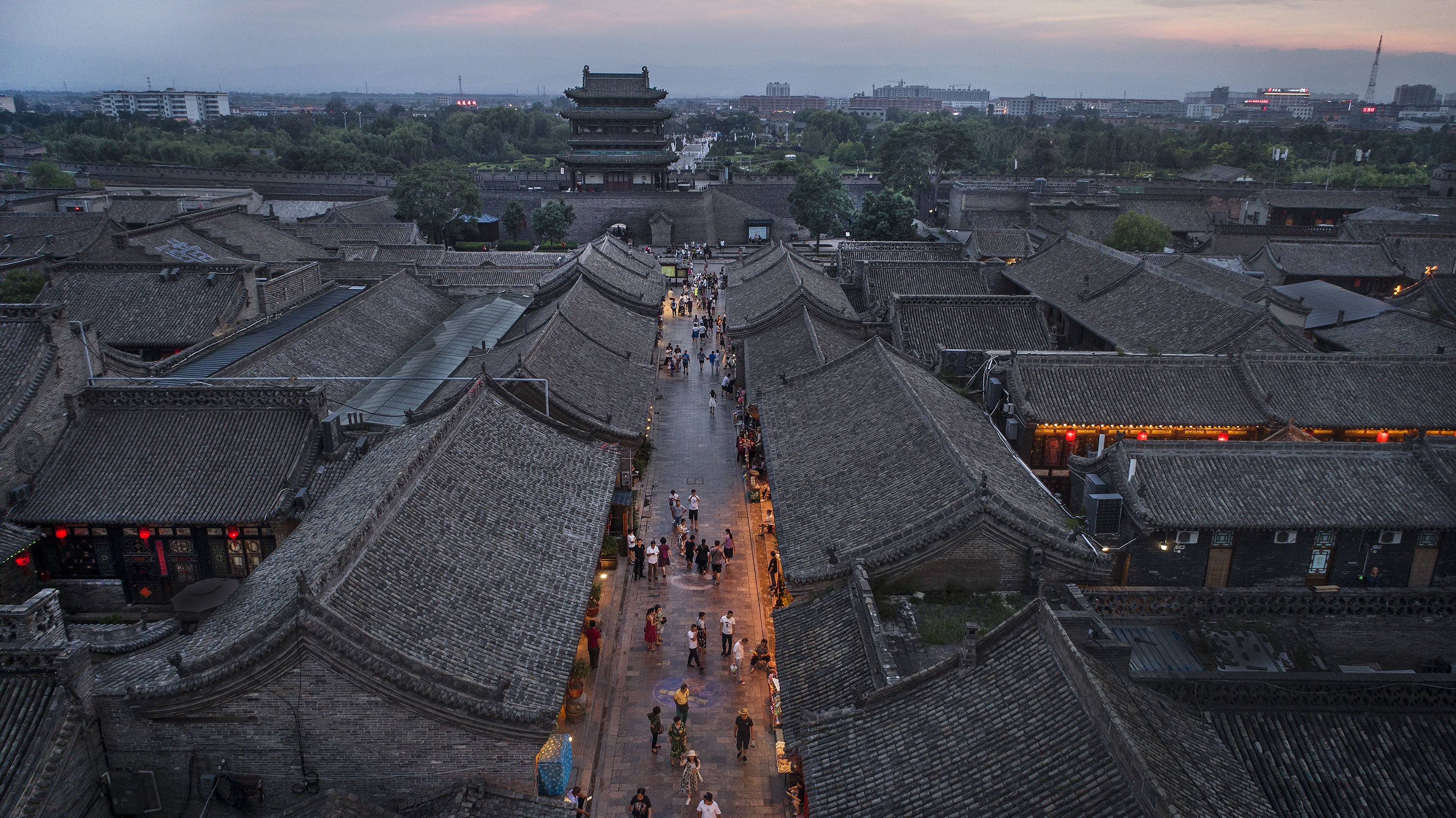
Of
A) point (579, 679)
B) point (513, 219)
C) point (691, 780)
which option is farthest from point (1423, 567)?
point (513, 219)

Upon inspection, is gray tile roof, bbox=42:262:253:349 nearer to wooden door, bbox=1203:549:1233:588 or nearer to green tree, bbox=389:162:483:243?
wooden door, bbox=1203:549:1233:588

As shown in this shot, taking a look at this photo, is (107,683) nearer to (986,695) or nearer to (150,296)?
(986,695)

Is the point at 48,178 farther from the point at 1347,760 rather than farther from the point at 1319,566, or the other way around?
the point at 1347,760

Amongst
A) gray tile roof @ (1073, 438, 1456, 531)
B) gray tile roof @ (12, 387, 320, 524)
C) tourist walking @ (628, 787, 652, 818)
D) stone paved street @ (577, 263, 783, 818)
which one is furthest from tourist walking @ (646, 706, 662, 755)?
gray tile roof @ (1073, 438, 1456, 531)

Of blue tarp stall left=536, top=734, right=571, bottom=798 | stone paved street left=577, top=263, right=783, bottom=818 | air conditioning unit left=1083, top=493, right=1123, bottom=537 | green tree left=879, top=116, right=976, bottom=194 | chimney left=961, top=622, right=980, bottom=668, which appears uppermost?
green tree left=879, top=116, right=976, bottom=194

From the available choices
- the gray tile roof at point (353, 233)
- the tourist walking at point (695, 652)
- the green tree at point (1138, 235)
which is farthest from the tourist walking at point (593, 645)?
the green tree at point (1138, 235)

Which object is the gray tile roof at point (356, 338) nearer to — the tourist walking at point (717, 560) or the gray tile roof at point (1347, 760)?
the tourist walking at point (717, 560)
